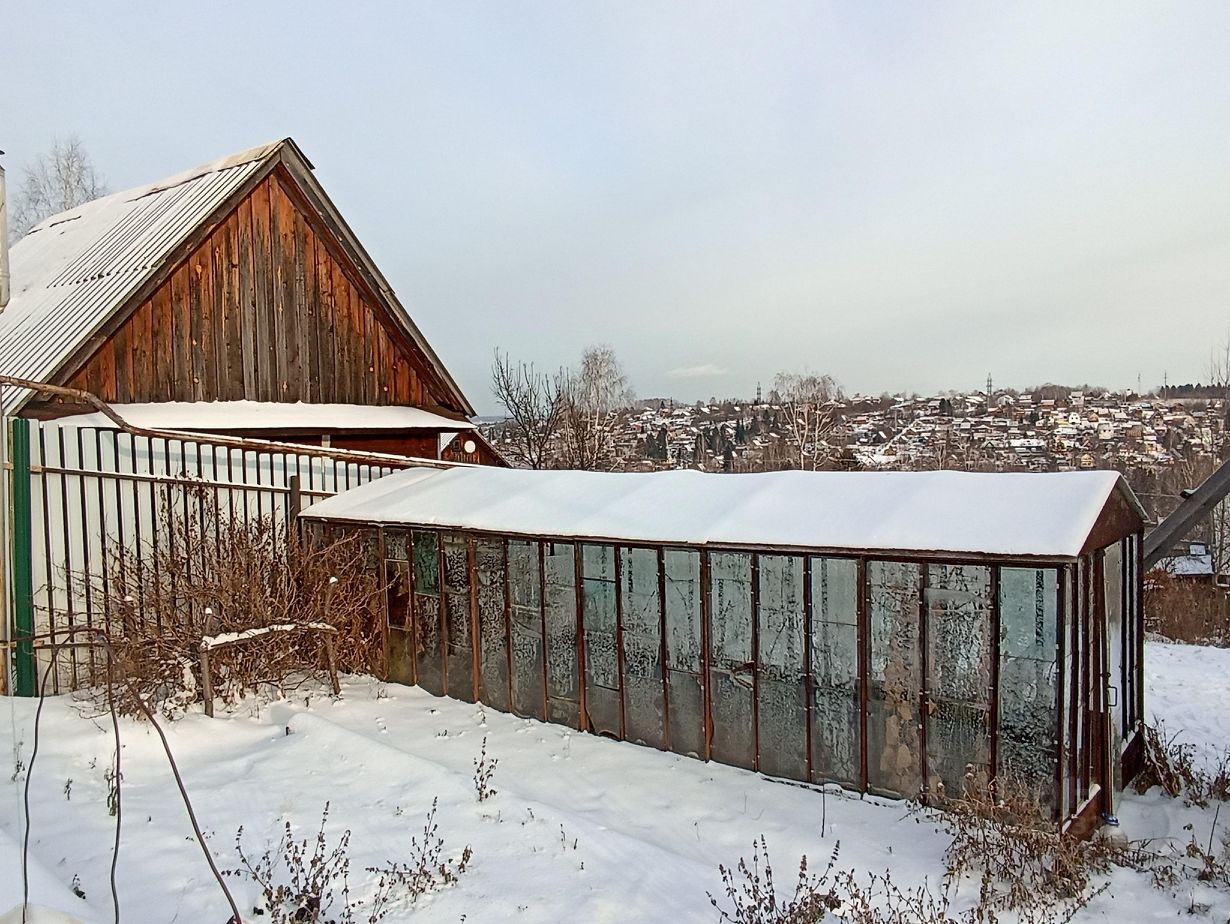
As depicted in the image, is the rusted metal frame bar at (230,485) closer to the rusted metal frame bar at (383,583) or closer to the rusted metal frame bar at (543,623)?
the rusted metal frame bar at (383,583)

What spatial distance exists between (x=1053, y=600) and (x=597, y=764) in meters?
3.54

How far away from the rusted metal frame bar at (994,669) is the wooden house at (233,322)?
8.16 metres

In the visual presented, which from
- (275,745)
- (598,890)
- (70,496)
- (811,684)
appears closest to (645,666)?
(811,684)

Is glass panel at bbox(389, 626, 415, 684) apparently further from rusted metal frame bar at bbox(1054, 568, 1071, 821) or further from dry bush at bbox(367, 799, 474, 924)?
rusted metal frame bar at bbox(1054, 568, 1071, 821)

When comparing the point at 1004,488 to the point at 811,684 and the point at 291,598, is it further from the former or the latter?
the point at 291,598

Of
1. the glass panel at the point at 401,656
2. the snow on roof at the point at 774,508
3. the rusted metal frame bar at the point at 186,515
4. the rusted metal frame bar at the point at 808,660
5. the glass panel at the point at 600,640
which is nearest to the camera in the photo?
the snow on roof at the point at 774,508

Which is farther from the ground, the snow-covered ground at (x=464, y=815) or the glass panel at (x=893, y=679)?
the glass panel at (x=893, y=679)

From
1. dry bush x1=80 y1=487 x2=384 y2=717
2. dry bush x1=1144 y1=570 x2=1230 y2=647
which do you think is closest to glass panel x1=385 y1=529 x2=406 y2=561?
dry bush x1=80 y1=487 x2=384 y2=717

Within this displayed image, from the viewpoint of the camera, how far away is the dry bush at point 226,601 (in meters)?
7.02

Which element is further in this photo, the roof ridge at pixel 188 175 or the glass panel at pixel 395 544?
the roof ridge at pixel 188 175

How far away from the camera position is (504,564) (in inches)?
293

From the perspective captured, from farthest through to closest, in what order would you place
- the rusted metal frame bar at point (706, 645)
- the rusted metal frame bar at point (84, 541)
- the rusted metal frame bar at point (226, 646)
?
the rusted metal frame bar at point (84, 541) < the rusted metal frame bar at point (226, 646) < the rusted metal frame bar at point (706, 645)

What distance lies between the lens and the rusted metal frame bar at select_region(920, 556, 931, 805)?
18.0 feet

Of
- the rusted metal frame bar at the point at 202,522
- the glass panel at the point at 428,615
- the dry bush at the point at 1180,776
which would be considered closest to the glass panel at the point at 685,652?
the glass panel at the point at 428,615
